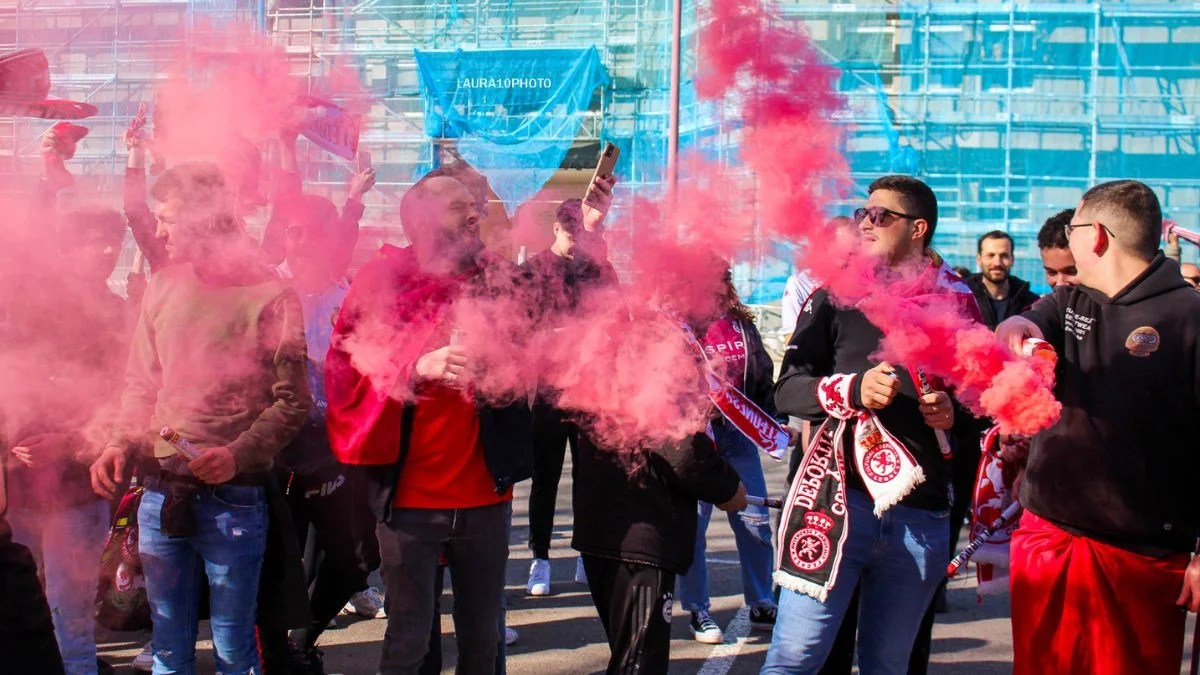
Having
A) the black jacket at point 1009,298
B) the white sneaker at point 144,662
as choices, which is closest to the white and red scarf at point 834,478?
the black jacket at point 1009,298

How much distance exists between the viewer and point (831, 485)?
11.1ft

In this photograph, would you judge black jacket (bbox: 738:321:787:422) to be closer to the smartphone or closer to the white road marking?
the white road marking

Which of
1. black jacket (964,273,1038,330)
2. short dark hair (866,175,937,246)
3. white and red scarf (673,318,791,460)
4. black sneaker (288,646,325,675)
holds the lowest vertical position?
black sneaker (288,646,325,675)

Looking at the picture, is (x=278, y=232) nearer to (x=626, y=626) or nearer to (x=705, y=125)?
(x=705, y=125)

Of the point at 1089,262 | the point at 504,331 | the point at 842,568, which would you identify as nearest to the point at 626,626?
the point at 842,568

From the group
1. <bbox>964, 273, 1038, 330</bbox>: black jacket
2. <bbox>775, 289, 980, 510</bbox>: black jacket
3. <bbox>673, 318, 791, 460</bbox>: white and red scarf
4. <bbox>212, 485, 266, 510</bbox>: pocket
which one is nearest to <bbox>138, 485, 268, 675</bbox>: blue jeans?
<bbox>212, 485, 266, 510</bbox>: pocket

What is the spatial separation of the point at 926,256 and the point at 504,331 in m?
1.49

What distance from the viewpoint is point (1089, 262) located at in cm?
349

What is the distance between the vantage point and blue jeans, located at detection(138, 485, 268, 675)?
3566 mm

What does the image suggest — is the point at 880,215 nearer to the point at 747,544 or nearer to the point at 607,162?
the point at 607,162

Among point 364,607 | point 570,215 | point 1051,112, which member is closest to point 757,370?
point 570,215

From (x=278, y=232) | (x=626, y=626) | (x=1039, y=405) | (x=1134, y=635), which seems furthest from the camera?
(x=278, y=232)

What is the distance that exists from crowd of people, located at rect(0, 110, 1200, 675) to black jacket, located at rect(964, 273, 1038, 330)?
8.51 ft

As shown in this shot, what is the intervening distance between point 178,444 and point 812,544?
2124 mm
